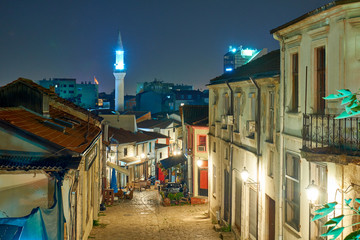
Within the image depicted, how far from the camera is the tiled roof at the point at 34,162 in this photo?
1129 centimetres

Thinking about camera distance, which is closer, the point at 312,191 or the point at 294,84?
the point at 312,191

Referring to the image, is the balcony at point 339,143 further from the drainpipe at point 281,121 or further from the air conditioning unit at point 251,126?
the air conditioning unit at point 251,126

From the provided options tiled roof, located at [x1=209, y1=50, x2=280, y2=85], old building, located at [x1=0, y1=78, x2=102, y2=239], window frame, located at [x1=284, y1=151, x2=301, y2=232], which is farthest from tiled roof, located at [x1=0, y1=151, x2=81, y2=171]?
tiled roof, located at [x1=209, y1=50, x2=280, y2=85]

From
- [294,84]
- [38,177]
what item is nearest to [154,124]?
[294,84]

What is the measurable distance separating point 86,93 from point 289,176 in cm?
12975

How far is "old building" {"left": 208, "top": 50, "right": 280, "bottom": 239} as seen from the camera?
16031mm

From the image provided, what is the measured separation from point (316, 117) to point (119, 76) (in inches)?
3453

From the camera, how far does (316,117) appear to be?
10.2m

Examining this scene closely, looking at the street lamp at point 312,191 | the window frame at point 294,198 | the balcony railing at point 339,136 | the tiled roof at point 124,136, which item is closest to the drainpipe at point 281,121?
the window frame at point 294,198

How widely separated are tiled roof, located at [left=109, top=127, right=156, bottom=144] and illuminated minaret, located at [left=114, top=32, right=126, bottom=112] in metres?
40.2

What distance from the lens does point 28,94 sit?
18.2 m

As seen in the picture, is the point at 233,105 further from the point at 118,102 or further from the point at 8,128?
the point at 118,102

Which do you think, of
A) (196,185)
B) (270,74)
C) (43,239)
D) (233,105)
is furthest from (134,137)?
(43,239)

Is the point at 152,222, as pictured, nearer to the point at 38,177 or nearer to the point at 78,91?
the point at 38,177
